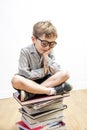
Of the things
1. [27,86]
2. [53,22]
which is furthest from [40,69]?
[53,22]

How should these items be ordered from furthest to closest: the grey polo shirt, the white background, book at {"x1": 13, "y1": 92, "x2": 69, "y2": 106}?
the white background
the grey polo shirt
book at {"x1": 13, "y1": 92, "x2": 69, "y2": 106}

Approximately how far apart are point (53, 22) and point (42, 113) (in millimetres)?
1090

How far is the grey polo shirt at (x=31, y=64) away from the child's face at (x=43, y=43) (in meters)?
0.05

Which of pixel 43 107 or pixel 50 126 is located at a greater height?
pixel 43 107

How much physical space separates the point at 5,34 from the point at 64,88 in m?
0.95

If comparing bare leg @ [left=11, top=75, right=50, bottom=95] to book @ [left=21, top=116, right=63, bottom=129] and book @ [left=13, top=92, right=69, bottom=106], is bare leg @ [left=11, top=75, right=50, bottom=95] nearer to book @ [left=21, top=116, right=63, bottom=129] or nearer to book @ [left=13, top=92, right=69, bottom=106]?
book @ [left=13, top=92, right=69, bottom=106]

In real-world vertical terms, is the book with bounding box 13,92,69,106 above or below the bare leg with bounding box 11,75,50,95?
below

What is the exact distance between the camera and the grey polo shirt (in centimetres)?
137

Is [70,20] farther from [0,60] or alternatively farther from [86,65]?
[0,60]

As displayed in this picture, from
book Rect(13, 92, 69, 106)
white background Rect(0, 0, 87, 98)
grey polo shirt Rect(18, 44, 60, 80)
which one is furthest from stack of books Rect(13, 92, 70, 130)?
white background Rect(0, 0, 87, 98)

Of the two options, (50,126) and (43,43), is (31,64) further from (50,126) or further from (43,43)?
(50,126)

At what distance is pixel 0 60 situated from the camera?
7.05 feet

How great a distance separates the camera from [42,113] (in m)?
1.33

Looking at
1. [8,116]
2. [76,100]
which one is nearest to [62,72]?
[8,116]
